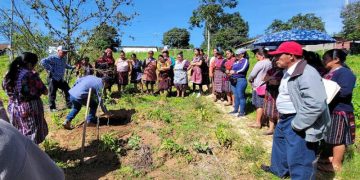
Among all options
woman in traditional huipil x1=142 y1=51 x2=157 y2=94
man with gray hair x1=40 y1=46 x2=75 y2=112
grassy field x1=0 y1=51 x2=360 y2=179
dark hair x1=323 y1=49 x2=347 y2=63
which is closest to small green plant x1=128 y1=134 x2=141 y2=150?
grassy field x1=0 y1=51 x2=360 y2=179

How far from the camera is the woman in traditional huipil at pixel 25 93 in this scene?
452 cm

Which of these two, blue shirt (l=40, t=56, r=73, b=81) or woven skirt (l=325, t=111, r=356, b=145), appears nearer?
woven skirt (l=325, t=111, r=356, b=145)

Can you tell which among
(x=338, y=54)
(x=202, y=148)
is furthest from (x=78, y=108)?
(x=338, y=54)

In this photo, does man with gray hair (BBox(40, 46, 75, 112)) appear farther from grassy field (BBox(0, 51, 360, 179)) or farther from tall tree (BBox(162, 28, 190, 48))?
tall tree (BBox(162, 28, 190, 48))

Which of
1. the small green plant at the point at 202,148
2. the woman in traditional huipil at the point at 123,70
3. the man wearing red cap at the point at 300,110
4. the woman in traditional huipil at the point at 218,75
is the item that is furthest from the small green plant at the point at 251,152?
the woman in traditional huipil at the point at 123,70

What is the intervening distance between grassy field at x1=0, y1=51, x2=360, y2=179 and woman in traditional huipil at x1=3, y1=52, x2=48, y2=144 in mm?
932

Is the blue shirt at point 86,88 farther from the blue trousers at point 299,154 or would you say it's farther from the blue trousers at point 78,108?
the blue trousers at point 299,154

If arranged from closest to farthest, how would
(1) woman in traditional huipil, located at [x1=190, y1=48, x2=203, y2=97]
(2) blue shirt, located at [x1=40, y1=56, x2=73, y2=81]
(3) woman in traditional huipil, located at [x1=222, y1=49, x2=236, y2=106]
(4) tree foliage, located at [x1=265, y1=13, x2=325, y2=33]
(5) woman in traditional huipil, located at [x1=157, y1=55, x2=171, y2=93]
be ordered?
(2) blue shirt, located at [x1=40, y1=56, x2=73, y2=81] → (3) woman in traditional huipil, located at [x1=222, y1=49, x2=236, y2=106] → (1) woman in traditional huipil, located at [x1=190, y1=48, x2=203, y2=97] → (5) woman in traditional huipil, located at [x1=157, y1=55, x2=171, y2=93] → (4) tree foliage, located at [x1=265, y1=13, x2=325, y2=33]

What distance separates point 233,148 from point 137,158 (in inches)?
63.9

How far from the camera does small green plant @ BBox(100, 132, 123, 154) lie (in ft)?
18.4

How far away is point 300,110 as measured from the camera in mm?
3414

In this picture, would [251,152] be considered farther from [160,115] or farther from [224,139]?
[160,115]

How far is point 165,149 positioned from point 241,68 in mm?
2944

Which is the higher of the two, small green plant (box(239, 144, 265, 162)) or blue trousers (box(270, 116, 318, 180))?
blue trousers (box(270, 116, 318, 180))
